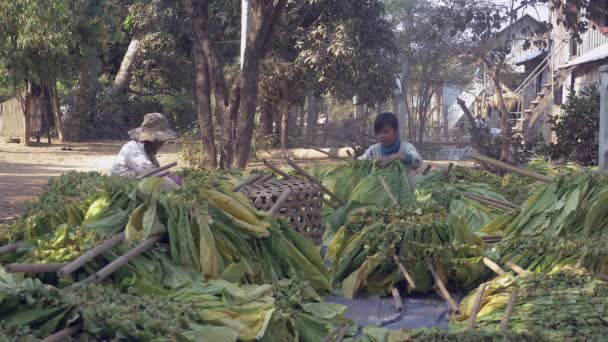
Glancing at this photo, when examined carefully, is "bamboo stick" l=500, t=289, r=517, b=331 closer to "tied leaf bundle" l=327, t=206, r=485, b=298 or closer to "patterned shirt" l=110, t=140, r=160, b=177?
"tied leaf bundle" l=327, t=206, r=485, b=298

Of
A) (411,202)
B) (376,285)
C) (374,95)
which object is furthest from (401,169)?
(374,95)

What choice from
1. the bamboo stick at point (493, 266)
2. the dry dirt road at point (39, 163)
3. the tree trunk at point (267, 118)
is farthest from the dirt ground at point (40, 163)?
the bamboo stick at point (493, 266)

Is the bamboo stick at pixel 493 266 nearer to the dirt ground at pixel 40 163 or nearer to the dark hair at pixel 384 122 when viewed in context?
the dark hair at pixel 384 122

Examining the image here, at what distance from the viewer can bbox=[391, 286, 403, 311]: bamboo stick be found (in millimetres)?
5506

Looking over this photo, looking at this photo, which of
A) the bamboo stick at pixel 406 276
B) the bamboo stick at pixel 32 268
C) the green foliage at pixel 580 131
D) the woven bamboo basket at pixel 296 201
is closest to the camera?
the bamboo stick at pixel 32 268

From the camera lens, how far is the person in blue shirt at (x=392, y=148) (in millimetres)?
8062

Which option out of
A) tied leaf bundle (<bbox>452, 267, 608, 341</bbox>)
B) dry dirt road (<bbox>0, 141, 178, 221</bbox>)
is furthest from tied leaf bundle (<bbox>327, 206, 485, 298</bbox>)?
dry dirt road (<bbox>0, 141, 178, 221</bbox>)

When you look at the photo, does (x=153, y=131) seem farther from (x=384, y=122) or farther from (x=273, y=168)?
(x=384, y=122)

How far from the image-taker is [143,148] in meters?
7.06

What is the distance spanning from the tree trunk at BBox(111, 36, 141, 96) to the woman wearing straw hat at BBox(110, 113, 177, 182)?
19.3 meters

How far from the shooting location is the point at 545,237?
583cm

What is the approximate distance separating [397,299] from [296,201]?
5.89 feet

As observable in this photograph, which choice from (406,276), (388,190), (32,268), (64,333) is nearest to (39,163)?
(388,190)

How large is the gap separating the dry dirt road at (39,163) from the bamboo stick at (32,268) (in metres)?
7.12
